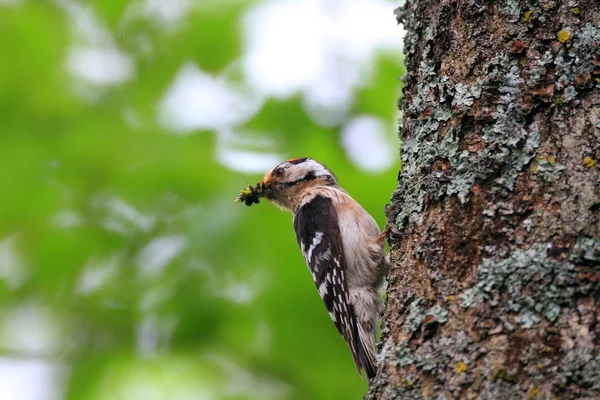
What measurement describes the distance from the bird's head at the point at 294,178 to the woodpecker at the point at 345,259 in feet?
0.56

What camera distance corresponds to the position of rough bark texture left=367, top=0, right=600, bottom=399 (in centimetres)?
222

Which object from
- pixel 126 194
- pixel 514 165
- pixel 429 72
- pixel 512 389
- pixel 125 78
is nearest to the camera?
pixel 512 389

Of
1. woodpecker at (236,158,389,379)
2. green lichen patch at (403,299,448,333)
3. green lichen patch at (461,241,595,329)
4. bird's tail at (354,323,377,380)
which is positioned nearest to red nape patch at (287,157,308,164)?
woodpecker at (236,158,389,379)

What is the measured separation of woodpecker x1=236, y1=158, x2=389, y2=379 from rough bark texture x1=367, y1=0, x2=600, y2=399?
1.61 meters

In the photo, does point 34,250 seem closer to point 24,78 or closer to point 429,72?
point 24,78

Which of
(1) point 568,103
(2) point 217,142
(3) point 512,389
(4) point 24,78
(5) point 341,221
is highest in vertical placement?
(4) point 24,78

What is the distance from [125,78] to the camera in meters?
5.68

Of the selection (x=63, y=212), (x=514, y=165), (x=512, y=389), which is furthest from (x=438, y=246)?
(x=63, y=212)

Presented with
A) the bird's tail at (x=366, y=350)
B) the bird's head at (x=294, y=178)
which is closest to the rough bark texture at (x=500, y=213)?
the bird's tail at (x=366, y=350)

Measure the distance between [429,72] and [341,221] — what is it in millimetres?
1988

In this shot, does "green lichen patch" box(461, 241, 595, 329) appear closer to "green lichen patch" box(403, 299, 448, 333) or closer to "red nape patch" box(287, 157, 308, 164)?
"green lichen patch" box(403, 299, 448, 333)

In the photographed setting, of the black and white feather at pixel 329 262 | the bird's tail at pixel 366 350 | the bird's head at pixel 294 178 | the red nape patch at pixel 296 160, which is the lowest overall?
the bird's tail at pixel 366 350

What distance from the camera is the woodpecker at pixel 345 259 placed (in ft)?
15.5

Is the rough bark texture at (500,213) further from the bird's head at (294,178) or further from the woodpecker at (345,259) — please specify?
the bird's head at (294,178)
